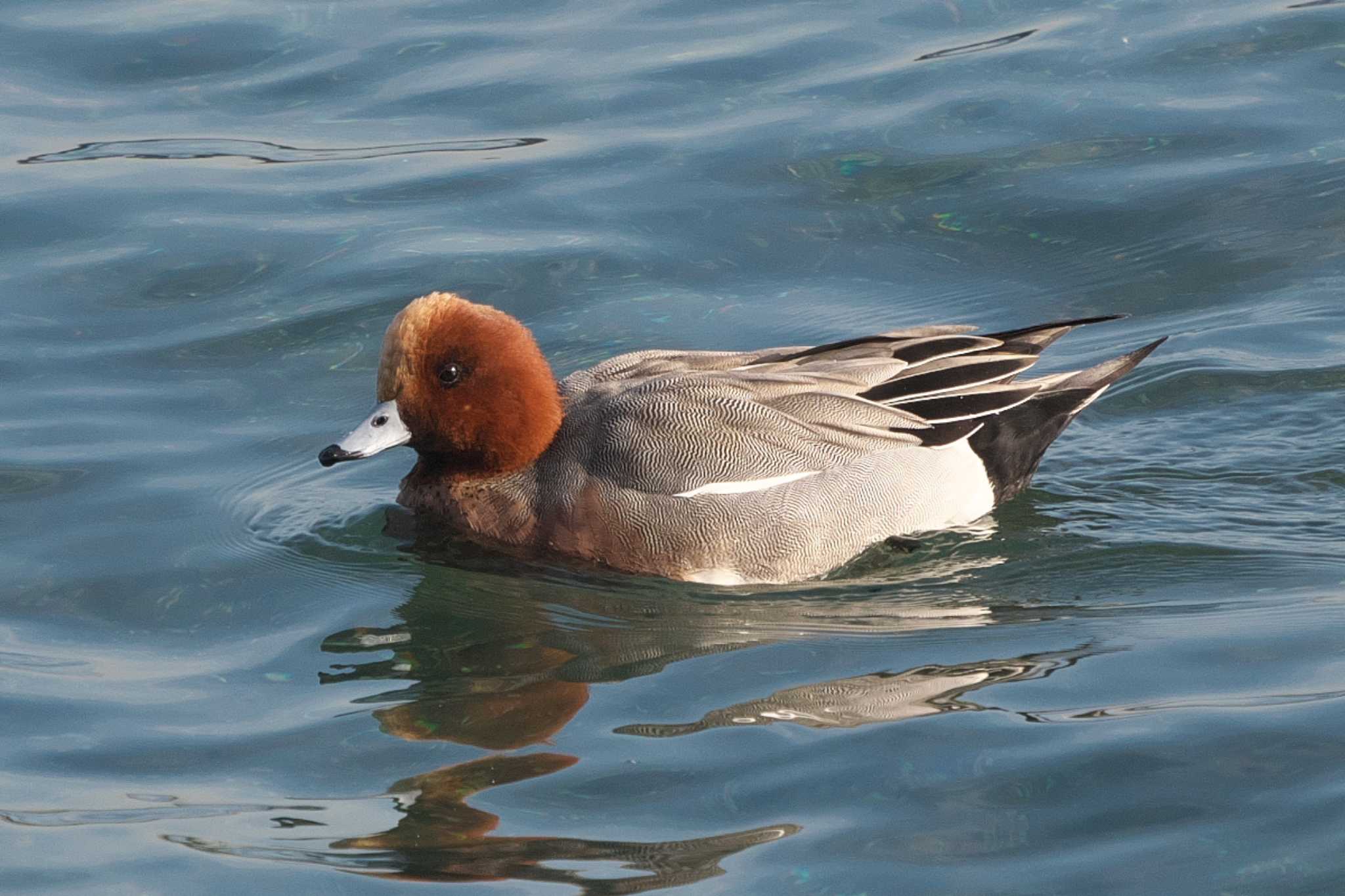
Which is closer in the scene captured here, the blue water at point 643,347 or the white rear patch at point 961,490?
the blue water at point 643,347

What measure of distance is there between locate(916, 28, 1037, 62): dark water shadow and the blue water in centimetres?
3

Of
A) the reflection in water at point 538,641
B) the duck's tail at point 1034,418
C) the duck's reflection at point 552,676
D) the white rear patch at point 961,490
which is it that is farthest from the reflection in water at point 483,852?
the duck's tail at point 1034,418

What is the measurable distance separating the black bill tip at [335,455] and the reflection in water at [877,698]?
1.80 m

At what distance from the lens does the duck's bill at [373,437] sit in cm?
684

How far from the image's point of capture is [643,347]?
8695mm

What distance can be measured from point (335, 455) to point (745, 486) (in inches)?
58.8

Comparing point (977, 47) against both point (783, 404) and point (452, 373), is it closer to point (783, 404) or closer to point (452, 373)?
point (783, 404)

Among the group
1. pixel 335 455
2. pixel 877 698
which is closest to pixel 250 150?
pixel 335 455

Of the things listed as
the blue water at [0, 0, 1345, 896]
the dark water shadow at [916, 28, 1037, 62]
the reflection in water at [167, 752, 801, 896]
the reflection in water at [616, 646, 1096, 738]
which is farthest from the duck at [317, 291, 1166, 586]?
the dark water shadow at [916, 28, 1037, 62]

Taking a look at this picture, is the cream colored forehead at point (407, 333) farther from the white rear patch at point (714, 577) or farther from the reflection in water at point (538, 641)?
the white rear patch at point (714, 577)

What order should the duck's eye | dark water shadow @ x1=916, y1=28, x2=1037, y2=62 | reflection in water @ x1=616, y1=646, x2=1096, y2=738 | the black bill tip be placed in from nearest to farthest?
reflection in water @ x1=616, y1=646, x2=1096, y2=738
the black bill tip
the duck's eye
dark water shadow @ x1=916, y1=28, x2=1037, y2=62

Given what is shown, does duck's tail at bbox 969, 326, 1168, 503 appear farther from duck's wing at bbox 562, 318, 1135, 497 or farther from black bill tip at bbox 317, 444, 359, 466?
black bill tip at bbox 317, 444, 359, 466

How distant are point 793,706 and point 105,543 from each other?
118 inches

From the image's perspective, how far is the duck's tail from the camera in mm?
7270
